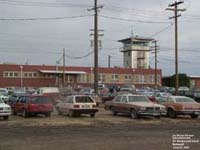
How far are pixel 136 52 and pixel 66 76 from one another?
122 ft

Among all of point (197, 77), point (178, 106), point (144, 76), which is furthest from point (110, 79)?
point (178, 106)

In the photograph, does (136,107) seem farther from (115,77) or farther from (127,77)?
(127,77)

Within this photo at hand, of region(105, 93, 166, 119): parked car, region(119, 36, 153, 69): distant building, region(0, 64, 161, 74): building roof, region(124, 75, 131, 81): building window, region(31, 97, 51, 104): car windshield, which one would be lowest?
region(105, 93, 166, 119): parked car

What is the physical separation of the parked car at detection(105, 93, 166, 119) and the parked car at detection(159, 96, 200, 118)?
1.04 meters

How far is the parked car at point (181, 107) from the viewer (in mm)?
32625

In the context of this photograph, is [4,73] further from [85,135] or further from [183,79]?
[85,135]

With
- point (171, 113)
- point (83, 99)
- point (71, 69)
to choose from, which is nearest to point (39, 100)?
point (83, 99)

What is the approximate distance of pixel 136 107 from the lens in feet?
104

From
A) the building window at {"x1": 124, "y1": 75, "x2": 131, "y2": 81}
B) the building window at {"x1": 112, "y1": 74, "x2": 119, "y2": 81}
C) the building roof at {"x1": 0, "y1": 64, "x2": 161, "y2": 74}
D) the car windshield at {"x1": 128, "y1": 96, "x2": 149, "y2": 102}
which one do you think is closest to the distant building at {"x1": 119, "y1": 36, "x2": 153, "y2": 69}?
the building roof at {"x1": 0, "y1": 64, "x2": 161, "y2": 74}

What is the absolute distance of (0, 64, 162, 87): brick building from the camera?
105850 mm

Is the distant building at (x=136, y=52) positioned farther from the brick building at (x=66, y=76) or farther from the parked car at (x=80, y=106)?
the parked car at (x=80, y=106)

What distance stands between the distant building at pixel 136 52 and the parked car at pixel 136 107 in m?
108

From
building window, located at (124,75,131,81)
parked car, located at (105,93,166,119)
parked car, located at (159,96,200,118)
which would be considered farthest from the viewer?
building window, located at (124,75,131,81)

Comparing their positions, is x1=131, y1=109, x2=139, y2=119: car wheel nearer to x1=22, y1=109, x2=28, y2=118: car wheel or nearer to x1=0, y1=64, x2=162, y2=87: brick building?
x1=22, y1=109, x2=28, y2=118: car wheel
